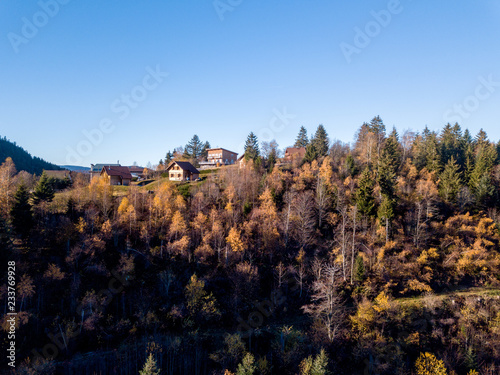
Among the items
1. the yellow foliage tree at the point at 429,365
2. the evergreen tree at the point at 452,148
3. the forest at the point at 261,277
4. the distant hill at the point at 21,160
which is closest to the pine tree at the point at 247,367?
the forest at the point at 261,277

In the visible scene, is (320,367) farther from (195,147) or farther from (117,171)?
(195,147)

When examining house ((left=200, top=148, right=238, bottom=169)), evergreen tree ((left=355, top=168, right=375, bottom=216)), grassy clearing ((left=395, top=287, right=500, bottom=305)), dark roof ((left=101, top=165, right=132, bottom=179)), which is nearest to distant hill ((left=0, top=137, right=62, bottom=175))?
dark roof ((left=101, top=165, right=132, bottom=179))

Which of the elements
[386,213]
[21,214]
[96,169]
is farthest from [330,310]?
[96,169]

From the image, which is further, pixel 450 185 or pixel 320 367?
pixel 450 185

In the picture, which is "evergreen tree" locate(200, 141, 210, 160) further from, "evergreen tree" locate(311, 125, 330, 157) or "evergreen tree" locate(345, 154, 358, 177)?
"evergreen tree" locate(345, 154, 358, 177)

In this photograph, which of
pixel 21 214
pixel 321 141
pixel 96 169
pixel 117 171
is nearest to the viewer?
pixel 21 214

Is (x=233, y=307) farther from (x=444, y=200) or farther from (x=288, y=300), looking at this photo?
(x=444, y=200)
